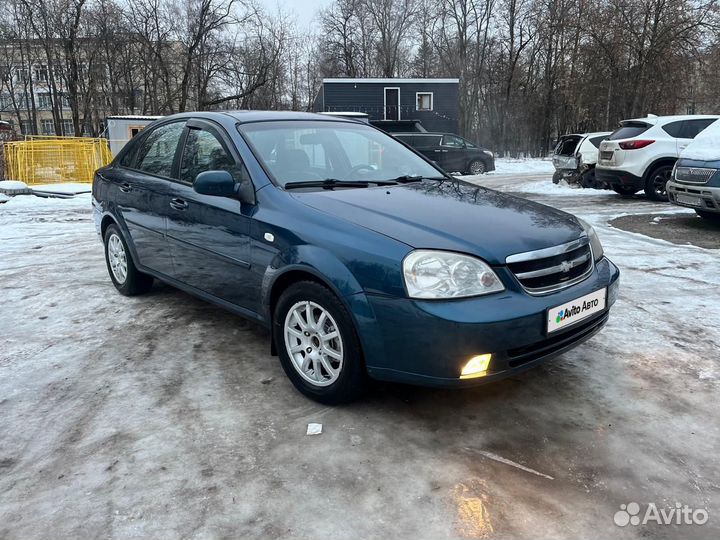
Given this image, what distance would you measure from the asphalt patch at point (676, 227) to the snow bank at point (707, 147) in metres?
1.04

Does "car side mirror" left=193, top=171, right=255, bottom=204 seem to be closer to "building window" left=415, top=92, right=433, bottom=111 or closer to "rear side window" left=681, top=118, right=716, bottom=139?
"rear side window" left=681, top=118, right=716, bottom=139

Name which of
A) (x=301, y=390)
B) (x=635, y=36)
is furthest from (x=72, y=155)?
(x=635, y=36)

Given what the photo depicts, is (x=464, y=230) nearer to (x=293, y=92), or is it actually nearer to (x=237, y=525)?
(x=237, y=525)

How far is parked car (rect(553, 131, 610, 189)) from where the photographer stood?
14.4 metres

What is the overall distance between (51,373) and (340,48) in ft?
156

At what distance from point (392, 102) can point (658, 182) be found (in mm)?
20409

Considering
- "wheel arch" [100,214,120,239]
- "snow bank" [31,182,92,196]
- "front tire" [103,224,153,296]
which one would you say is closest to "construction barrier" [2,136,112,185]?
"snow bank" [31,182,92,196]

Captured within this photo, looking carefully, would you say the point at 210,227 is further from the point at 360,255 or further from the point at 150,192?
the point at 360,255

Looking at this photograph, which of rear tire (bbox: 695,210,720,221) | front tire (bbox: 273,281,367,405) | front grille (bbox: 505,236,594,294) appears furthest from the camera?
rear tire (bbox: 695,210,720,221)

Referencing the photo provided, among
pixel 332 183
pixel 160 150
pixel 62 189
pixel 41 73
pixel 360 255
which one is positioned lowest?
pixel 62 189

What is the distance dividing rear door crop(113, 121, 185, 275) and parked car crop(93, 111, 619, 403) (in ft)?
0.08

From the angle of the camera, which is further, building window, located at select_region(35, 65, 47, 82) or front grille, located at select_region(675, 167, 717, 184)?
building window, located at select_region(35, 65, 47, 82)

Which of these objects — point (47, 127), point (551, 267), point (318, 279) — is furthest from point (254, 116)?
point (47, 127)

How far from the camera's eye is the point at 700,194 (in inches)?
308
